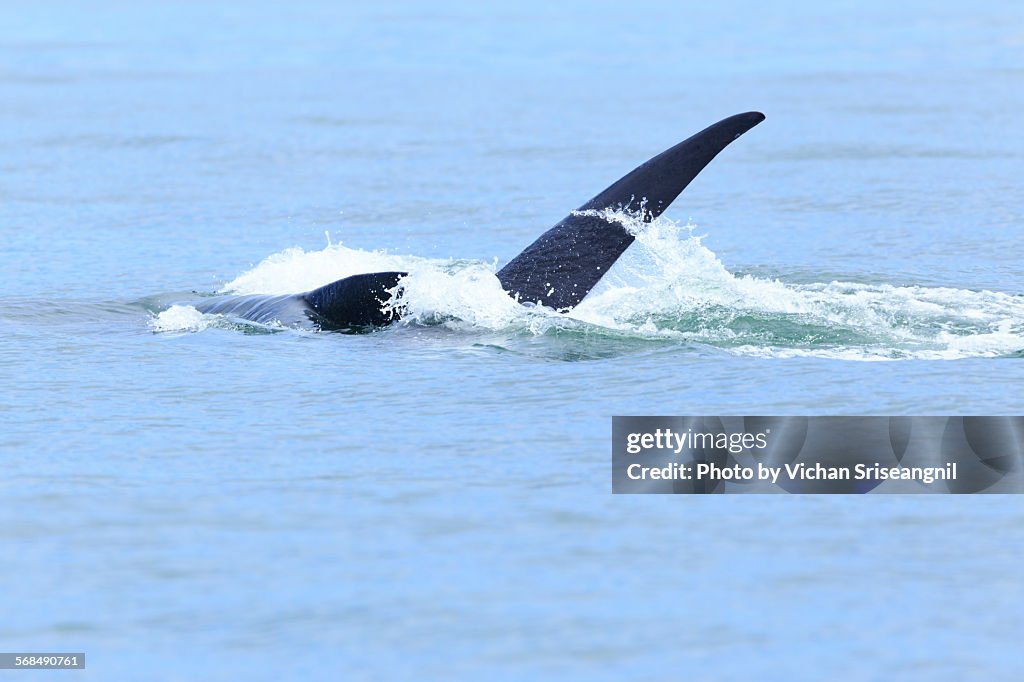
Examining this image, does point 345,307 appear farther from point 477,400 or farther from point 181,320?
point 477,400

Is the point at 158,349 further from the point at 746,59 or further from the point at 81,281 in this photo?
the point at 746,59

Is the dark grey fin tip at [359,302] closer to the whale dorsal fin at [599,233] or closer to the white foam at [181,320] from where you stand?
the whale dorsal fin at [599,233]

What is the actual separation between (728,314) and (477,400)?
2770 mm

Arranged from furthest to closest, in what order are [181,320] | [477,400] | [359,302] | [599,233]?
[181,320], [359,302], [599,233], [477,400]

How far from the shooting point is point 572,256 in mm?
11422

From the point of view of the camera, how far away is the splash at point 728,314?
10867 millimetres

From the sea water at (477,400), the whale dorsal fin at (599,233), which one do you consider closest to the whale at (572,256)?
the whale dorsal fin at (599,233)

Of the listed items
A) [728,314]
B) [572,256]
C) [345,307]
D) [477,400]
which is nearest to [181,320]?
[345,307]

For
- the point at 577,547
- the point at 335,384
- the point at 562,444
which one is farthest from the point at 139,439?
the point at 577,547

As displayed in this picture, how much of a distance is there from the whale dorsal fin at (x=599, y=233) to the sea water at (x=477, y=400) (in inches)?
6.5

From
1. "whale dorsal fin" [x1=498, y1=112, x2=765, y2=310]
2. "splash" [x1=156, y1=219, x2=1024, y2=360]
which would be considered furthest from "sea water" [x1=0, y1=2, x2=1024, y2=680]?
"whale dorsal fin" [x1=498, y1=112, x2=765, y2=310]

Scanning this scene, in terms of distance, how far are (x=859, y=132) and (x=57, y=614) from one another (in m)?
21.0

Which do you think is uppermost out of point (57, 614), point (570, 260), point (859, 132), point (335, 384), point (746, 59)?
point (746, 59)

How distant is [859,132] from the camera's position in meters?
25.6
